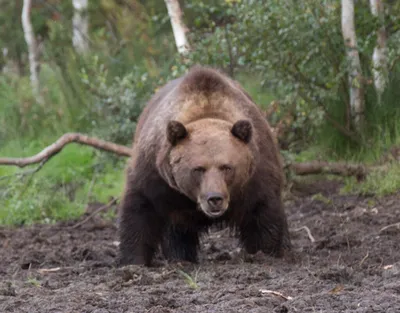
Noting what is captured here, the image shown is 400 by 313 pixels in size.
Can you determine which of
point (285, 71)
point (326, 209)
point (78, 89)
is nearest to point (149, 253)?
point (326, 209)

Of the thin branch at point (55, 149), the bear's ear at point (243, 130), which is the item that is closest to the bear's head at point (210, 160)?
the bear's ear at point (243, 130)

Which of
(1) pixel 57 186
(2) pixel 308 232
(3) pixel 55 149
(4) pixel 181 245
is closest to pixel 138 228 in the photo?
(4) pixel 181 245

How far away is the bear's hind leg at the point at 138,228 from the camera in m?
5.99

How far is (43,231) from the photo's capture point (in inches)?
360

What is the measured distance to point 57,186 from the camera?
1151cm

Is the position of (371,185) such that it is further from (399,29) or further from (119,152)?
(119,152)

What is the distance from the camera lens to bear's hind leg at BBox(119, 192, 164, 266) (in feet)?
19.6

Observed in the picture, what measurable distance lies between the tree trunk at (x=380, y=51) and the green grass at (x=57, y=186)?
3.29 metres

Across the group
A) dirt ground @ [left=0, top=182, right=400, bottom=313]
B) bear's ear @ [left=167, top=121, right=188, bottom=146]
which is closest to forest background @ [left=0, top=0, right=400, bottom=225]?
dirt ground @ [left=0, top=182, right=400, bottom=313]

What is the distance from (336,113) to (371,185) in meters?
1.22

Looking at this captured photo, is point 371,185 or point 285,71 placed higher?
point 285,71

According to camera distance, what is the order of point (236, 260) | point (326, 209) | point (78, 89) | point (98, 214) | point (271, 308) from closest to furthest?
point (271, 308) < point (236, 260) < point (326, 209) < point (98, 214) < point (78, 89)

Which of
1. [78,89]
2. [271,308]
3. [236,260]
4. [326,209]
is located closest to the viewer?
[271,308]

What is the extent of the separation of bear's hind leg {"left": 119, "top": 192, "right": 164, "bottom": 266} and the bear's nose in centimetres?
92
